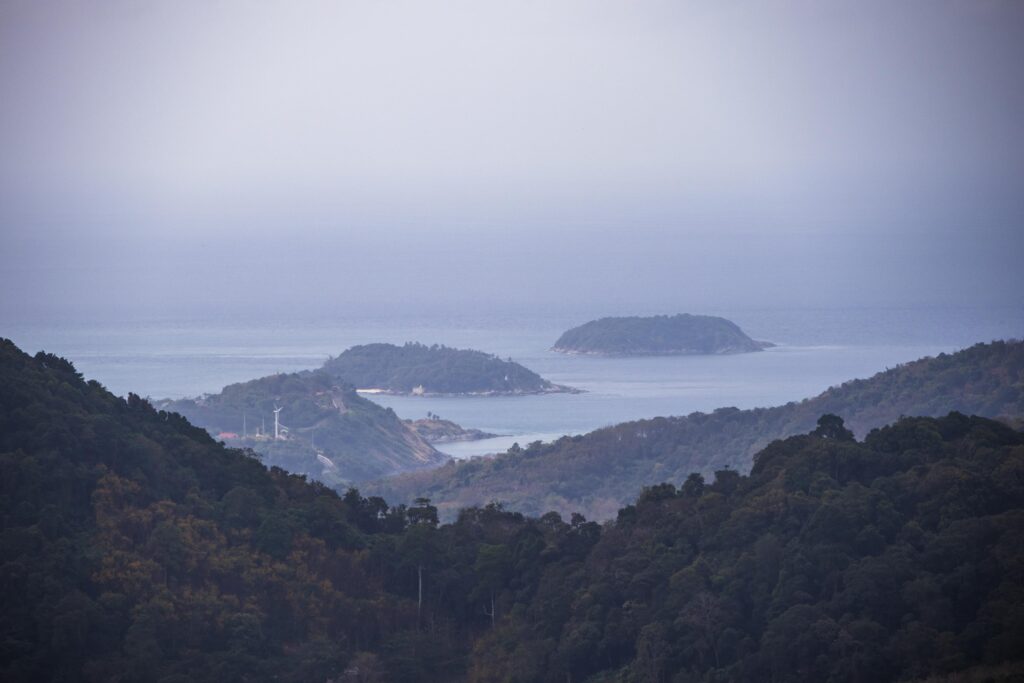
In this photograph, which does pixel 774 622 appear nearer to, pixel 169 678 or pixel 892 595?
pixel 892 595

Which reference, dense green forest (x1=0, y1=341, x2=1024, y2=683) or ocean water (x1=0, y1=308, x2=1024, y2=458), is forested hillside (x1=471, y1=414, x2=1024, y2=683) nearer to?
dense green forest (x1=0, y1=341, x2=1024, y2=683)

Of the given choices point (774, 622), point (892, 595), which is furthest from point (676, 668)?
point (892, 595)

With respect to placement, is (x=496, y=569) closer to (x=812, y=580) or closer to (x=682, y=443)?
(x=812, y=580)

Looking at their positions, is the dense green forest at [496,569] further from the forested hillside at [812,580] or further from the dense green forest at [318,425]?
the dense green forest at [318,425]

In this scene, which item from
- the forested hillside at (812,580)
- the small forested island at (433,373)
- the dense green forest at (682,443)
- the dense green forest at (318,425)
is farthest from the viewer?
the small forested island at (433,373)

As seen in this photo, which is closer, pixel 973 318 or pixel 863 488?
pixel 863 488

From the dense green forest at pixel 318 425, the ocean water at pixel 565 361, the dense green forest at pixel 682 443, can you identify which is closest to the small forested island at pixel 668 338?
the ocean water at pixel 565 361
